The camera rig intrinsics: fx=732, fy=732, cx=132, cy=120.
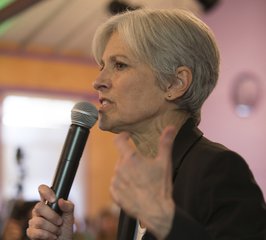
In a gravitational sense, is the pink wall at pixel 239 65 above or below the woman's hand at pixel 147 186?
above

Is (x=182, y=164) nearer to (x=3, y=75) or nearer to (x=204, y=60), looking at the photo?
(x=204, y=60)

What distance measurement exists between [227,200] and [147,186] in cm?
27

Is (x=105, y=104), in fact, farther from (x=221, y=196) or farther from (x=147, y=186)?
(x=147, y=186)

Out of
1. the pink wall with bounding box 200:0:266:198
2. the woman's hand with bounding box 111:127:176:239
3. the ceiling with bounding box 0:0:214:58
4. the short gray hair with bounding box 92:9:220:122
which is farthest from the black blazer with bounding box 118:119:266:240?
the ceiling with bounding box 0:0:214:58

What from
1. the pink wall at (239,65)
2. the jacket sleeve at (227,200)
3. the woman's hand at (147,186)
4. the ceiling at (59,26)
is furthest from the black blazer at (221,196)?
the ceiling at (59,26)

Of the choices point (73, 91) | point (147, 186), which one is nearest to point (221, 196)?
point (147, 186)

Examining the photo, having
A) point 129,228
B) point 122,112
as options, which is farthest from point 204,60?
point 129,228

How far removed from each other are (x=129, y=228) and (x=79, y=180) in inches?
294

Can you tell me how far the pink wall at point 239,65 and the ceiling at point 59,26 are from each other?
0.63 m

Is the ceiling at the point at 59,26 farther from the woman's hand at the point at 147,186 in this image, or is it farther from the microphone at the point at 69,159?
the woman's hand at the point at 147,186

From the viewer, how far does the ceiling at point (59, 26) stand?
7.02 meters

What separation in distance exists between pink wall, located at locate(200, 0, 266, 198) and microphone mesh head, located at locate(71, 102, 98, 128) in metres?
3.60

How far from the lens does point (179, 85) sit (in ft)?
5.63

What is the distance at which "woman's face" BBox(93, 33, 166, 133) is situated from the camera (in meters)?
1.68
